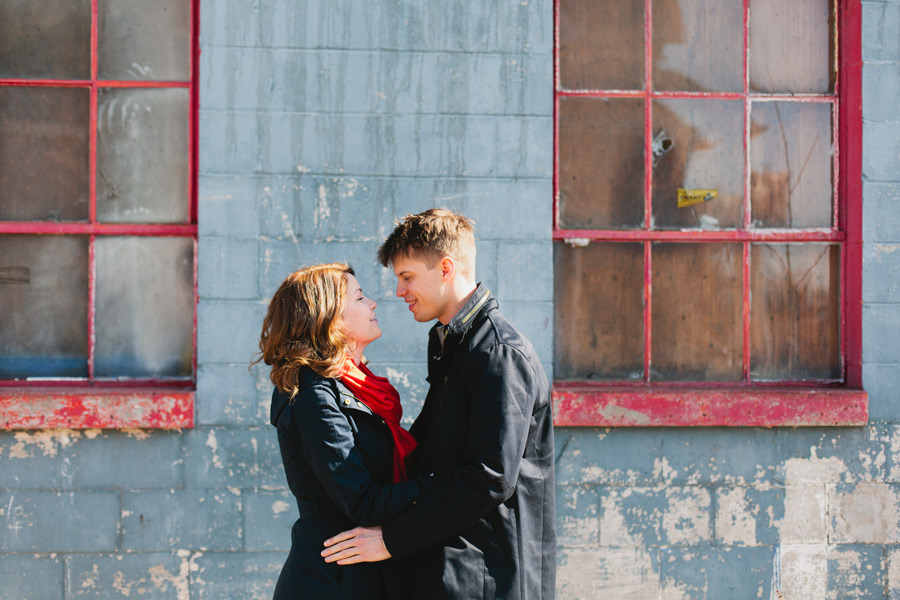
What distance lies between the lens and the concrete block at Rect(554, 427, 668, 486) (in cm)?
351

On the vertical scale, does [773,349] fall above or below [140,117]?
below

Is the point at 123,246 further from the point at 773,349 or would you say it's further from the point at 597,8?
the point at 773,349

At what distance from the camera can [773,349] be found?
3.76 metres

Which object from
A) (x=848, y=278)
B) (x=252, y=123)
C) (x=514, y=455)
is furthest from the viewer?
(x=848, y=278)

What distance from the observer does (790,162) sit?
377 cm

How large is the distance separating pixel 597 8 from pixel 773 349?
78.9 inches

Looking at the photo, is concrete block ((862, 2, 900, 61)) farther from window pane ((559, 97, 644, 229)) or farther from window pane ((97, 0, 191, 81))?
window pane ((97, 0, 191, 81))

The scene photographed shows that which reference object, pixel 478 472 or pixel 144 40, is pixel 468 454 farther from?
pixel 144 40

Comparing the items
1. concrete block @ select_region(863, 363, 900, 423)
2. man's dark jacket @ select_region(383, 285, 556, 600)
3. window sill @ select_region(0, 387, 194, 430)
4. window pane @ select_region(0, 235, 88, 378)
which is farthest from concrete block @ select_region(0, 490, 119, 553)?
concrete block @ select_region(863, 363, 900, 423)

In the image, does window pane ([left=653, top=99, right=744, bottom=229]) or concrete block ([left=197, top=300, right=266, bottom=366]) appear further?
window pane ([left=653, top=99, right=744, bottom=229])

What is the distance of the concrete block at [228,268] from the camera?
3.41 metres

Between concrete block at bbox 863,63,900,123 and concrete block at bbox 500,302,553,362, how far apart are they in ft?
6.23

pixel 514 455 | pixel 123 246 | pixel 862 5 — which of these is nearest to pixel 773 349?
pixel 862 5

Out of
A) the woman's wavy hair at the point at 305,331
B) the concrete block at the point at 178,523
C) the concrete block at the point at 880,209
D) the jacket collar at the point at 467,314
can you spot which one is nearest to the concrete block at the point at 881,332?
the concrete block at the point at 880,209
